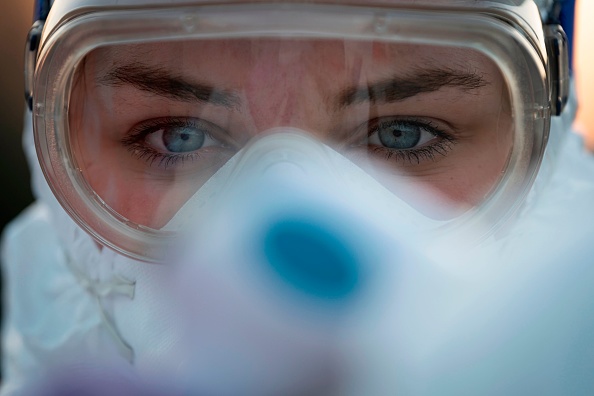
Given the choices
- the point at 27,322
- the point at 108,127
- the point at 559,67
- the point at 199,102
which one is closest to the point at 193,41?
the point at 199,102

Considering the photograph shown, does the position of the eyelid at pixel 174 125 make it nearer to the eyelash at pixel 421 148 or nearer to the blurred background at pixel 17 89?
the eyelash at pixel 421 148

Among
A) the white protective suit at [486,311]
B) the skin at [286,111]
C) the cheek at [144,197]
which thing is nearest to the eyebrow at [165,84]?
the skin at [286,111]

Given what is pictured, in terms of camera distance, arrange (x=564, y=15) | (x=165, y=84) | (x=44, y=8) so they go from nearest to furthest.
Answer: (x=165, y=84) → (x=44, y=8) → (x=564, y=15)

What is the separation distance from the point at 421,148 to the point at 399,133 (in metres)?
0.04

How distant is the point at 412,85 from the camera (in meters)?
1.00

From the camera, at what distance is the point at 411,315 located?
0.95 m

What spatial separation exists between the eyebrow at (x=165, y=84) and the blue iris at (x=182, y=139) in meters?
0.05

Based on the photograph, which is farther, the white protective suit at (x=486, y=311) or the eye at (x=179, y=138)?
the eye at (x=179, y=138)

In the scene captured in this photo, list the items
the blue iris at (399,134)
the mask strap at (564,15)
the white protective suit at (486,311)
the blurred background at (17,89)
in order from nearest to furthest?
the white protective suit at (486,311), the blue iris at (399,134), the mask strap at (564,15), the blurred background at (17,89)

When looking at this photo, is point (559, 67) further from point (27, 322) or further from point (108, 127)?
point (27, 322)

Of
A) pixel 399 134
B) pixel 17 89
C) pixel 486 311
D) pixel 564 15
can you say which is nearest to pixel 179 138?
pixel 399 134

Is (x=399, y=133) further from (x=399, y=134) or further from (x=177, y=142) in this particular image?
(x=177, y=142)

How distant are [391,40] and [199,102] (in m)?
0.24

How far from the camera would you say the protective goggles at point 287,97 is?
3.21ft
